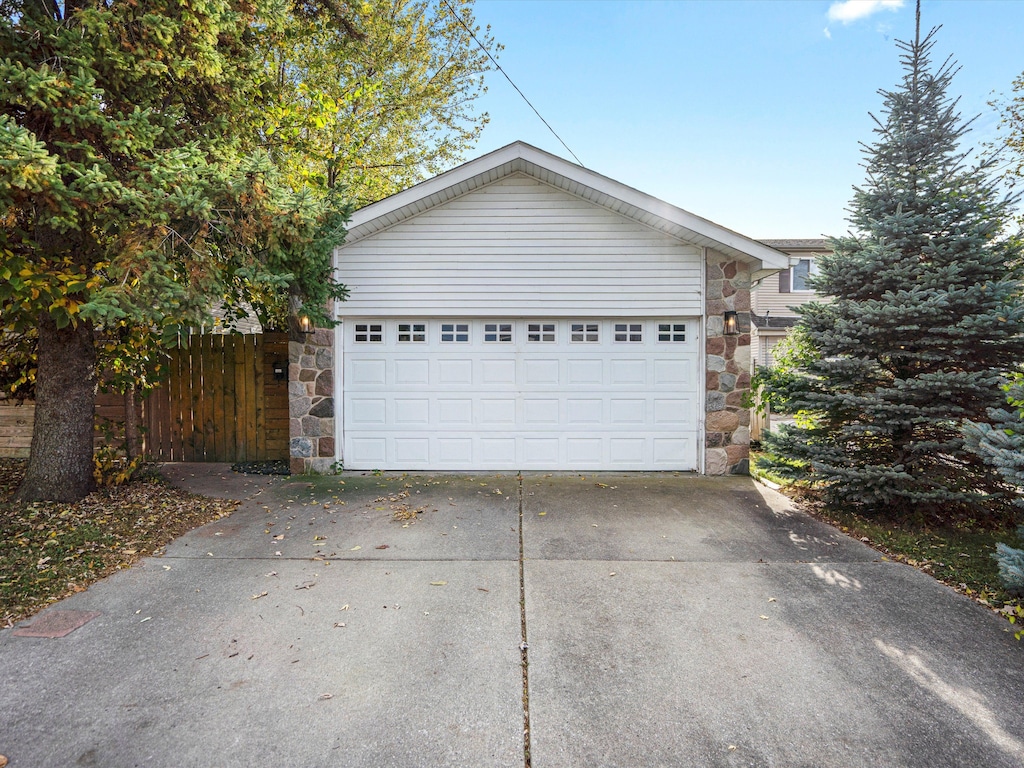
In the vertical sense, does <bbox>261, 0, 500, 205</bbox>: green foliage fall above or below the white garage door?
above

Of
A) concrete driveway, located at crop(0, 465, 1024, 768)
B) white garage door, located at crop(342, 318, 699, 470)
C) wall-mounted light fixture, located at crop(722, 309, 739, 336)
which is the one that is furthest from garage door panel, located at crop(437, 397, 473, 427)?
wall-mounted light fixture, located at crop(722, 309, 739, 336)

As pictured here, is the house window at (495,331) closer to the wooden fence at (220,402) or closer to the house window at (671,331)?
the house window at (671,331)

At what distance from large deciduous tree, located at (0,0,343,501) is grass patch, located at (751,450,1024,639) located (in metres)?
5.41

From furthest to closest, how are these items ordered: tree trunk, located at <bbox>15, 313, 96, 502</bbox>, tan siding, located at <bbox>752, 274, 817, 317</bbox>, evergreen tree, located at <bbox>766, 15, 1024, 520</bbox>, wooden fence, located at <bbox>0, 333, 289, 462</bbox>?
tan siding, located at <bbox>752, 274, 817, 317</bbox> → wooden fence, located at <bbox>0, 333, 289, 462</bbox> → tree trunk, located at <bbox>15, 313, 96, 502</bbox> → evergreen tree, located at <bbox>766, 15, 1024, 520</bbox>

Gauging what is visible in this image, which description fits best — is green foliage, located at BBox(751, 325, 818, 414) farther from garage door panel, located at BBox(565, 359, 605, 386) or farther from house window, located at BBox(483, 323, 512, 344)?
house window, located at BBox(483, 323, 512, 344)

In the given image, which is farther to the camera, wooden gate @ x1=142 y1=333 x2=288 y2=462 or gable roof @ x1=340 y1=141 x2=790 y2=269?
wooden gate @ x1=142 y1=333 x2=288 y2=462

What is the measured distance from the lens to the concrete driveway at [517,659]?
6.89 ft

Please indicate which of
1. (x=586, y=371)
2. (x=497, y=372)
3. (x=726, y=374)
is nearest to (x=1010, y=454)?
(x=726, y=374)

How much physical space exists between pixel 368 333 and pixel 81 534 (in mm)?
3562

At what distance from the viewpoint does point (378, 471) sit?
22.1 ft

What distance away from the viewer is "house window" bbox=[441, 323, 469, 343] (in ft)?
22.3

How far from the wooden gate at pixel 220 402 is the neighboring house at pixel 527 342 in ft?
3.33

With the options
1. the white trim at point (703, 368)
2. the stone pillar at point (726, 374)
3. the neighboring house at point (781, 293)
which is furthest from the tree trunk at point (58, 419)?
the neighboring house at point (781, 293)

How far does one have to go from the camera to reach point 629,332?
677 cm
